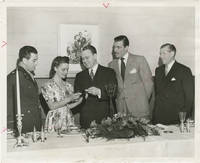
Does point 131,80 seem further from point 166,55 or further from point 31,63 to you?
point 31,63

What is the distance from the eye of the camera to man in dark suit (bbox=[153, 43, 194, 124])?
956 millimetres

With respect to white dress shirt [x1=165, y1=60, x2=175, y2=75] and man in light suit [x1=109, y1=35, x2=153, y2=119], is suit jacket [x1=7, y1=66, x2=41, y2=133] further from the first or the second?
white dress shirt [x1=165, y1=60, x2=175, y2=75]

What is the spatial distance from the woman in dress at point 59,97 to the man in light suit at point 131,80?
0.46 feet

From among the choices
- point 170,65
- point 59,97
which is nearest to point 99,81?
point 59,97

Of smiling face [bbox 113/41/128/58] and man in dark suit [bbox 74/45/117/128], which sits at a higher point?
smiling face [bbox 113/41/128/58]

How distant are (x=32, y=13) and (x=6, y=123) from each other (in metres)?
0.32

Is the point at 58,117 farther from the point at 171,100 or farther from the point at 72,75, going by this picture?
the point at 171,100

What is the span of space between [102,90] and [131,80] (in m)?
0.10

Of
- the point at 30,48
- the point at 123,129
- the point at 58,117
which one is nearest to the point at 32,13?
the point at 30,48

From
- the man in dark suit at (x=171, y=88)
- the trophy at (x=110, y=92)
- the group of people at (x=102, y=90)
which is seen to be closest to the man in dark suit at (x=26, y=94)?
the group of people at (x=102, y=90)

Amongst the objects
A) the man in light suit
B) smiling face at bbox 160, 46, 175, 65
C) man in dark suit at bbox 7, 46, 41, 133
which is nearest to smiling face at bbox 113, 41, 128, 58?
the man in light suit

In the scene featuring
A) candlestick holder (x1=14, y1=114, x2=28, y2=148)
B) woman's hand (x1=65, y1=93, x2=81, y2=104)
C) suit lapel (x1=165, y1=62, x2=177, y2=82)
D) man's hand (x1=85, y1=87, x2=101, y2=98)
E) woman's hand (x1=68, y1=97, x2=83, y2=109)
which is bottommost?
candlestick holder (x1=14, y1=114, x2=28, y2=148)

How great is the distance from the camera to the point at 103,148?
919 millimetres

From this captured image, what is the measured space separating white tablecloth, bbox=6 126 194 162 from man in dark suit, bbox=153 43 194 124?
0.17 feet
